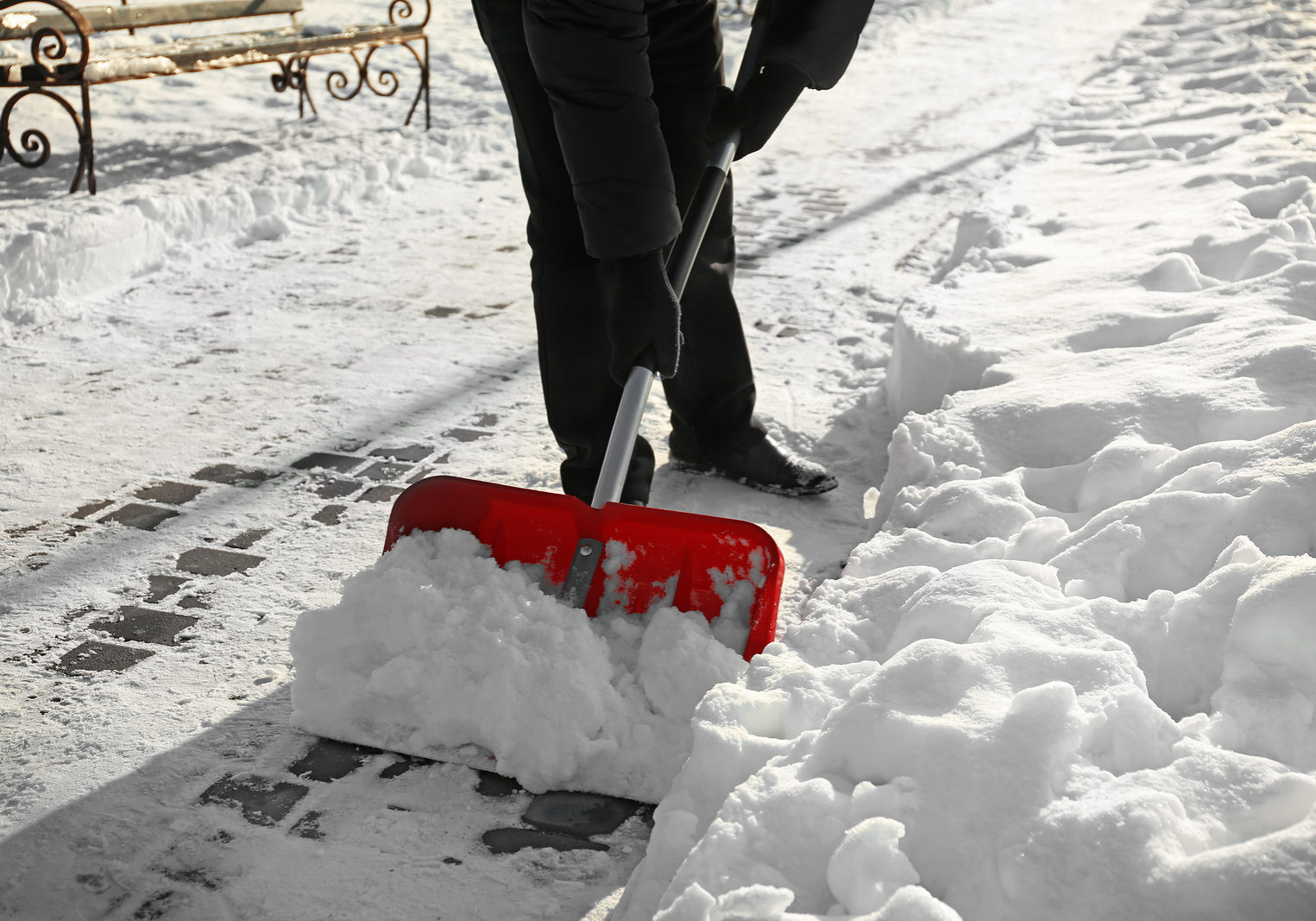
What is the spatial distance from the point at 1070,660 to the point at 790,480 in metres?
1.25

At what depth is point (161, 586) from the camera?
2.36m

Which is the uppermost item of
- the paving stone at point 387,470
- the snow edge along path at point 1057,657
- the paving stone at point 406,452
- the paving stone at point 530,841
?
the snow edge along path at point 1057,657

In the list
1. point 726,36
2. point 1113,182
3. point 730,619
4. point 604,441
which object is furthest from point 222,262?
point 726,36

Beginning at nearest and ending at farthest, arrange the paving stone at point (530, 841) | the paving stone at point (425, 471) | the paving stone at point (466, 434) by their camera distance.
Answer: the paving stone at point (530, 841) < the paving stone at point (425, 471) < the paving stone at point (466, 434)

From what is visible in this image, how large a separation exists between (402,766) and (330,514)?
3.23 feet

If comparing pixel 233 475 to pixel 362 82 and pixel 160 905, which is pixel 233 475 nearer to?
pixel 160 905

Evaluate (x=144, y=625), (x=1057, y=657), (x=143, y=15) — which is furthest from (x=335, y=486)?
(x=143, y=15)

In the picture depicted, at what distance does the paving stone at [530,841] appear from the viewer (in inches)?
66.7

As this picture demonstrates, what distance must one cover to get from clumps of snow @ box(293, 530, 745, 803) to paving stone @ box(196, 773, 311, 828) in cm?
13

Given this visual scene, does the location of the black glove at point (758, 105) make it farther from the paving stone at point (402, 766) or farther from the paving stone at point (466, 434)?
the paving stone at point (402, 766)

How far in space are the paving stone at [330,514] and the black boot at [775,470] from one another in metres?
0.95

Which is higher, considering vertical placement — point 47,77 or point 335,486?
point 47,77

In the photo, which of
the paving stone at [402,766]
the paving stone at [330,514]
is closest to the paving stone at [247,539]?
the paving stone at [330,514]

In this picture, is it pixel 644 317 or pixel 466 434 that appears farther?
pixel 466 434
